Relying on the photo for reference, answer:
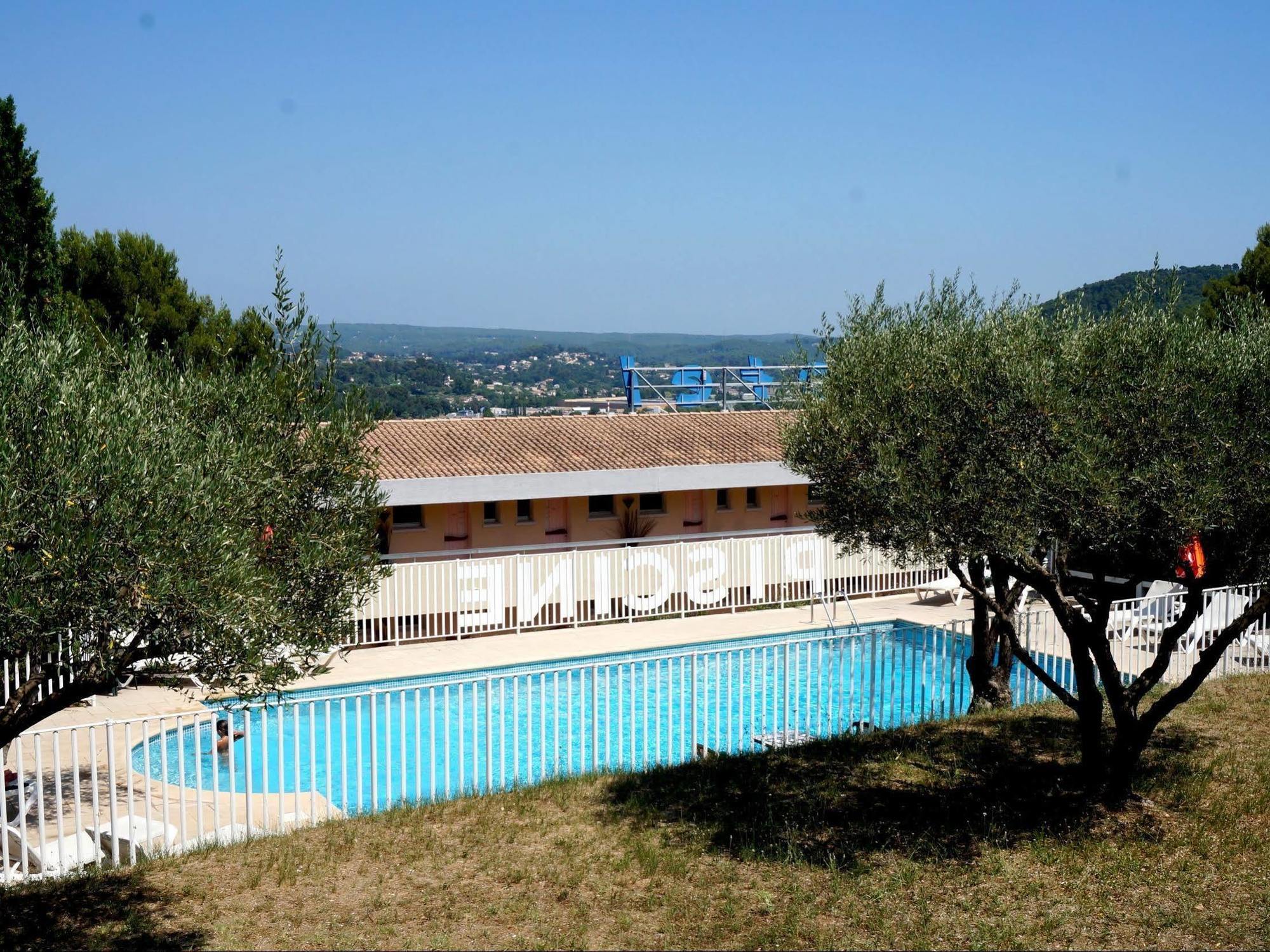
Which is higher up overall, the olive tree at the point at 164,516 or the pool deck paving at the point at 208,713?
the olive tree at the point at 164,516

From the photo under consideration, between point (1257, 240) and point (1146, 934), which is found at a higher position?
point (1257, 240)

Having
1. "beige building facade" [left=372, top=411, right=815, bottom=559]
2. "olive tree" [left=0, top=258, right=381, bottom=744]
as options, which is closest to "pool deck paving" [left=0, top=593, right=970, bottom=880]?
"olive tree" [left=0, top=258, right=381, bottom=744]

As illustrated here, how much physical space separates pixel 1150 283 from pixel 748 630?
11268mm

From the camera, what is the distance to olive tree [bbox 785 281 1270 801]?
7.92m

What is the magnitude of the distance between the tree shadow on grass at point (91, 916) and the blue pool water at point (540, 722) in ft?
3.33

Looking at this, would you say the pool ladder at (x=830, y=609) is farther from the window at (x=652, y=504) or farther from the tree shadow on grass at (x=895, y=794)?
the tree shadow on grass at (x=895, y=794)

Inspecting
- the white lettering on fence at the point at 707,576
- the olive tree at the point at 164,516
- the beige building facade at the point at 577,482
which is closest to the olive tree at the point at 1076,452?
the olive tree at the point at 164,516

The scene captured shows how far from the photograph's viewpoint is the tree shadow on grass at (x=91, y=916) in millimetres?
7176

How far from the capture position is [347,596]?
24.6 feet

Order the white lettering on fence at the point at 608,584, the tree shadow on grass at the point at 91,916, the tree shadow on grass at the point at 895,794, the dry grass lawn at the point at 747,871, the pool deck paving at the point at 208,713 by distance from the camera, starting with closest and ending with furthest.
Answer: the tree shadow on grass at the point at 91,916 → the dry grass lawn at the point at 747,871 → the pool deck paving at the point at 208,713 → the tree shadow on grass at the point at 895,794 → the white lettering on fence at the point at 608,584

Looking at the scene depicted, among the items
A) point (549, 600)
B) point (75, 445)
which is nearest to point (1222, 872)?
point (75, 445)

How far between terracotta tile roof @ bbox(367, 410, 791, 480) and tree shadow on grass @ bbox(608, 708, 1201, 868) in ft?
35.9

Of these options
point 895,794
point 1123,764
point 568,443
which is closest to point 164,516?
point 895,794

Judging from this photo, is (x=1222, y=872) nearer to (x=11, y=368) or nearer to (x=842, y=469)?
(x=842, y=469)
